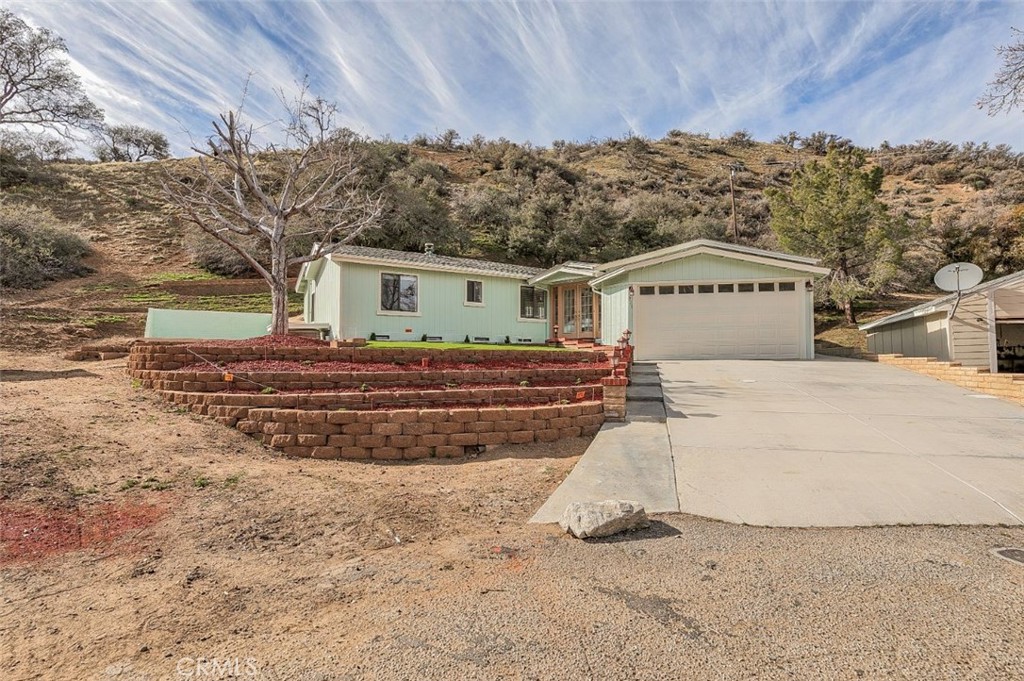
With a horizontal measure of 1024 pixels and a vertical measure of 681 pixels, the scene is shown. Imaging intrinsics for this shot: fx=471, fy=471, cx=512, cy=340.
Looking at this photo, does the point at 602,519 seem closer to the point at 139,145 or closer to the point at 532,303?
the point at 532,303

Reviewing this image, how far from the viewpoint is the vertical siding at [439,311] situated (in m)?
13.4

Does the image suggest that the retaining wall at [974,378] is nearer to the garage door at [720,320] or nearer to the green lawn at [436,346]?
the garage door at [720,320]

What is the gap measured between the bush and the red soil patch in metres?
20.0

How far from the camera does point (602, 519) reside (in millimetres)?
3217

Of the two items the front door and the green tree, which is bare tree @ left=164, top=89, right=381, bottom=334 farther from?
the green tree

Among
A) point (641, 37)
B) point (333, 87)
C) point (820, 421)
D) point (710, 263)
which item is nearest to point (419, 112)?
point (333, 87)

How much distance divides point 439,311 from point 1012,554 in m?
13.2

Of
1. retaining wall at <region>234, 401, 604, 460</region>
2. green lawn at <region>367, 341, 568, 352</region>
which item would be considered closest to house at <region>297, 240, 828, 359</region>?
green lawn at <region>367, 341, 568, 352</region>

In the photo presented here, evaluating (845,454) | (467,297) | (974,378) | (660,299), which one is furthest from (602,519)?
(467,297)

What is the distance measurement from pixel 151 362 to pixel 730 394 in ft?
Answer: 29.9

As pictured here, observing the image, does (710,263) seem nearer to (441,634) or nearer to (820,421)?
(820,421)

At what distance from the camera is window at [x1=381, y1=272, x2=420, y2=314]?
13.9 meters

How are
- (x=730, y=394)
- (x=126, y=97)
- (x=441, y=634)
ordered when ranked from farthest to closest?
1. (x=126, y=97)
2. (x=730, y=394)
3. (x=441, y=634)

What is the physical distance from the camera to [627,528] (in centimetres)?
330
